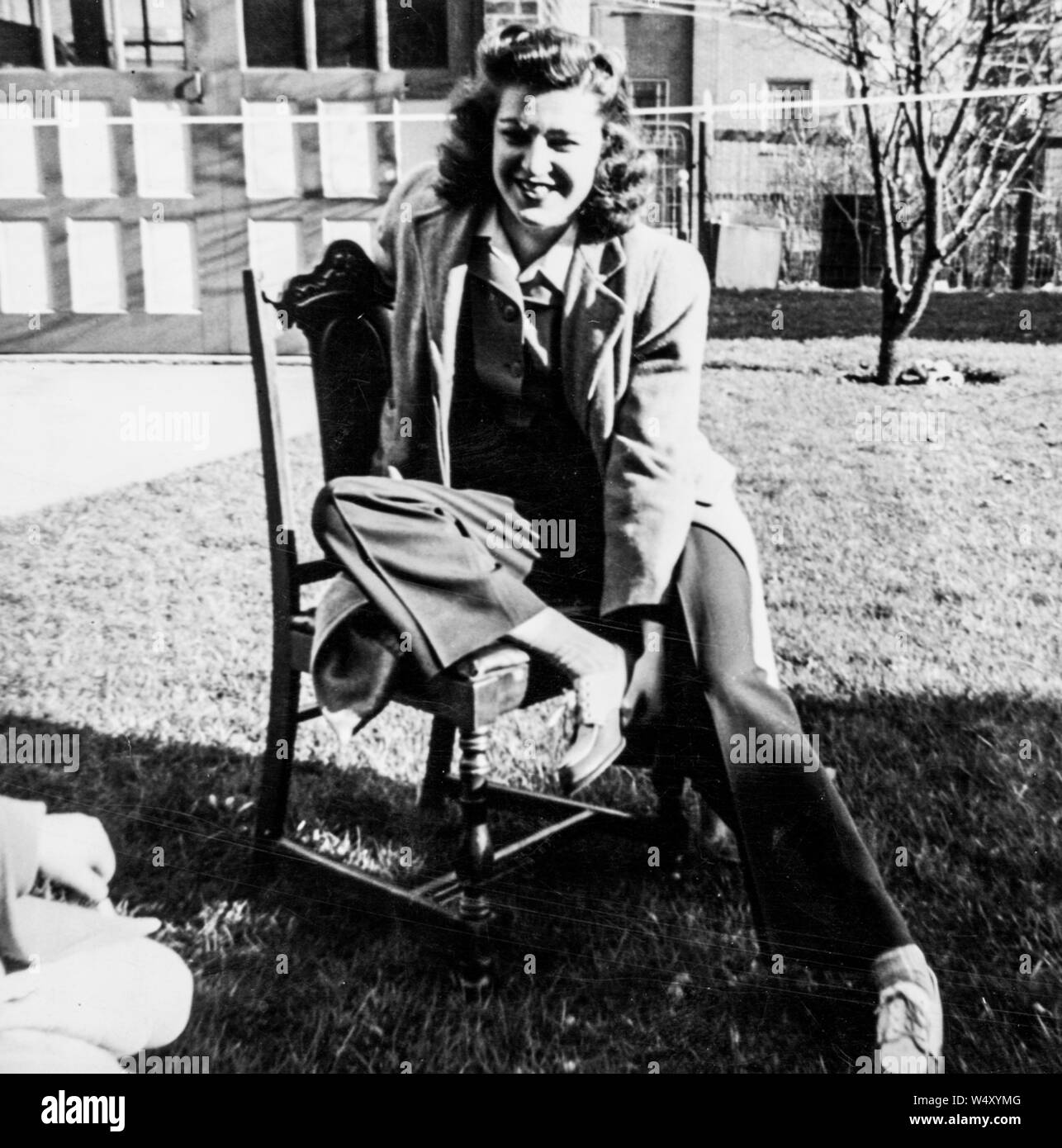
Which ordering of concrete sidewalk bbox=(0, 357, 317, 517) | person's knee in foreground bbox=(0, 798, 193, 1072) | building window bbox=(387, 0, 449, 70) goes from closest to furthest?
person's knee in foreground bbox=(0, 798, 193, 1072) → building window bbox=(387, 0, 449, 70) → concrete sidewalk bbox=(0, 357, 317, 517)

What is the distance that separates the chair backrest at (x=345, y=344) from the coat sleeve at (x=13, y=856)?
0.74 meters

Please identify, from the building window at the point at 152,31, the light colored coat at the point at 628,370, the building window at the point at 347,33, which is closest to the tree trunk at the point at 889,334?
the light colored coat at the point at 628,370

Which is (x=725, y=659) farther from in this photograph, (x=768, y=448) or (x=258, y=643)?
(x=258, y=643)

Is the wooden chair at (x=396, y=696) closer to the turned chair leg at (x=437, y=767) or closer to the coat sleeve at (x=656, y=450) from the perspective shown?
the turned chair leg at (x=437, y=767)

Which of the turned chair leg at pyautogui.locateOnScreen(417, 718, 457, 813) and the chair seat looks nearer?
the chair seat

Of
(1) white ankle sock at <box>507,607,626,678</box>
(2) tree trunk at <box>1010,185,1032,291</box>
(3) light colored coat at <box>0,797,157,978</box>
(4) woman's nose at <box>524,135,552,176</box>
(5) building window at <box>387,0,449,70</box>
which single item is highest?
(5) building window at <box>387,0,449,70</box>

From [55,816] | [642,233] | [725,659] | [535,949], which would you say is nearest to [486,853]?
[535,949]

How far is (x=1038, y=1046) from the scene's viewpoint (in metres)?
1.71

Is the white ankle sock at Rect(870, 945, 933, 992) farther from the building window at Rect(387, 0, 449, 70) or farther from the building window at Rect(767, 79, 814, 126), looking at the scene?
the building window at Rect(387, 0, 449, 70)

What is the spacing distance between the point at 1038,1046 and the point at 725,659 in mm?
701

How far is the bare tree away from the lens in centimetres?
190

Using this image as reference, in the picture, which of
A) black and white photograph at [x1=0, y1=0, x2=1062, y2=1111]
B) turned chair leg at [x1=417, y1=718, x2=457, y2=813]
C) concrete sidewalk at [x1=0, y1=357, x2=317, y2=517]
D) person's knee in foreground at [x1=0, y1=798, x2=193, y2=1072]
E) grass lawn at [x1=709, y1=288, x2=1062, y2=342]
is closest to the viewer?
person's knee in foreground at [x1=0, y1=798, x2=193, y2=1072]

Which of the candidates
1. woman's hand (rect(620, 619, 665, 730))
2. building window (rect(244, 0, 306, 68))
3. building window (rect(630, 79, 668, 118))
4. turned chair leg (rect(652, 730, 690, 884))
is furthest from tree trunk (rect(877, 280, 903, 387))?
building window (rect(244, 0, 306, 68))

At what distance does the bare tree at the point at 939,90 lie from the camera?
6.23 ft
